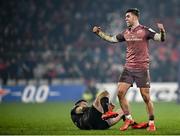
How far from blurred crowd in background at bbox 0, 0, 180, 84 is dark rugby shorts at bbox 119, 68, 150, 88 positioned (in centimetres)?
1680

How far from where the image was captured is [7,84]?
29.8 m

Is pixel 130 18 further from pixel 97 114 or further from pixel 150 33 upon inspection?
pixel 97 114

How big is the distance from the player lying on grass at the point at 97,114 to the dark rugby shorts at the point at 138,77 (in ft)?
1.68

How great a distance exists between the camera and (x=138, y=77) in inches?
529

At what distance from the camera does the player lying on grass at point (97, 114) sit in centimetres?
1330

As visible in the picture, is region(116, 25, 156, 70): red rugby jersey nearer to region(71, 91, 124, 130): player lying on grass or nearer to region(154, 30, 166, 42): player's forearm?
region(154, 30, 166, 42): player's forearm

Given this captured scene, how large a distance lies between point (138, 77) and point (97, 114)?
112 cm

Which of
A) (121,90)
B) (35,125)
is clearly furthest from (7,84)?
(121,90)

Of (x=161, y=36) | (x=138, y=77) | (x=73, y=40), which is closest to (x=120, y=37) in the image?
(x=138, y=77)

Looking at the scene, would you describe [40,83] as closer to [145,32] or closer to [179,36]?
[179,36]

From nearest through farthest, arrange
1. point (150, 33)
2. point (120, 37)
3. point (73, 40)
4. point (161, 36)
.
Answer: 1. point (161, 36)
2. point (150, 33)
3. point (120, 37)
4. point (73, 40)

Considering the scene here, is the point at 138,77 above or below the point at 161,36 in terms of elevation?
below

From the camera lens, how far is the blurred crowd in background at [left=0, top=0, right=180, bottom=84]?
30.7m

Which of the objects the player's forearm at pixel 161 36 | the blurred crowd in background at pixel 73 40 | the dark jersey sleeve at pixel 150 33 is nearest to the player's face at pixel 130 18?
the dark jersey sleeve at pixel 150 33
